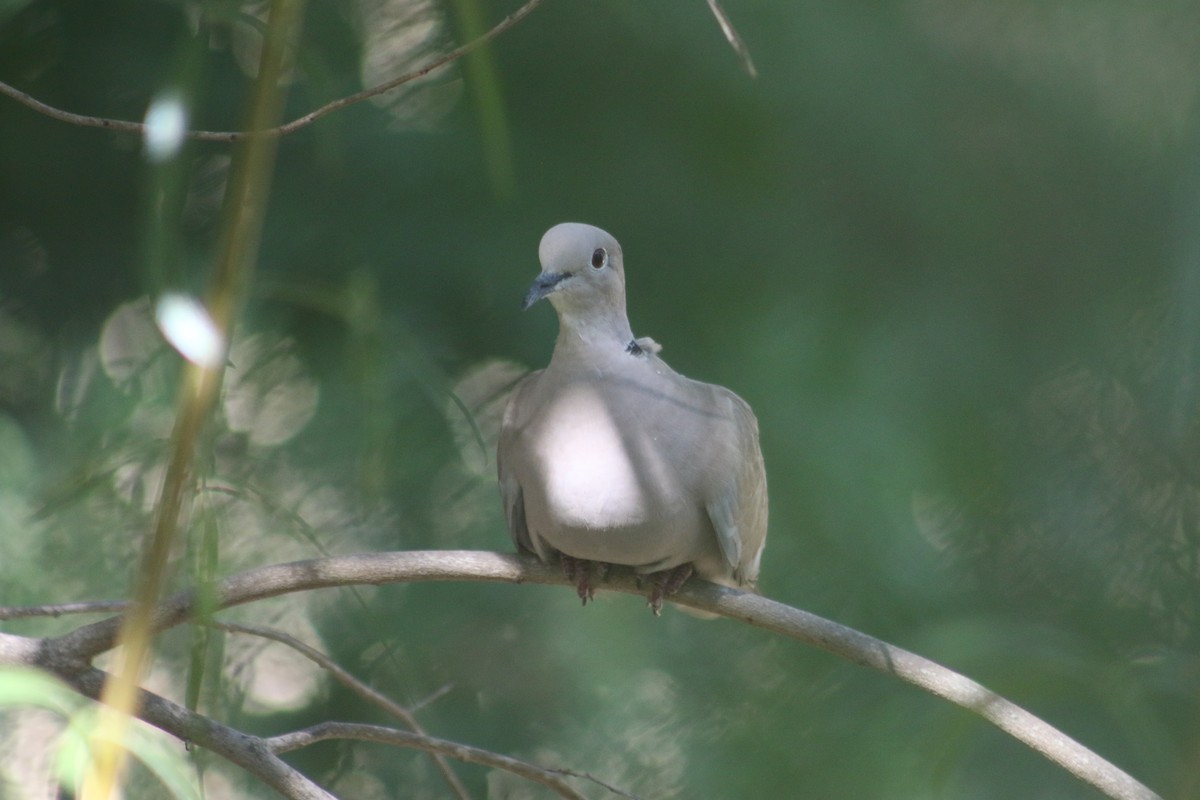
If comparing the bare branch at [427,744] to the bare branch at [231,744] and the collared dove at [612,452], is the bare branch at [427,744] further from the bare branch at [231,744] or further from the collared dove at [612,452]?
the collared dove at [612,452]

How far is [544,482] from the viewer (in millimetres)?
1367

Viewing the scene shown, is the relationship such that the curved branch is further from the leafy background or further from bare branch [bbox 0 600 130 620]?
the leafy background

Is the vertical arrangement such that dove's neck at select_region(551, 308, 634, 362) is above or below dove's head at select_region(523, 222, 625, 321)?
below

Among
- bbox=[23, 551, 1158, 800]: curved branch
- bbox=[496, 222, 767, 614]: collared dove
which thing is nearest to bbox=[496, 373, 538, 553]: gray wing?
bbox=[496, 222, 767, 614]: collared dove

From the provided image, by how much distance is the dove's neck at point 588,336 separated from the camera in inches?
57.6

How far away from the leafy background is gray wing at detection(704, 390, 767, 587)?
1.57ft

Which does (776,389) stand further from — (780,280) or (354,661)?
(354,661)

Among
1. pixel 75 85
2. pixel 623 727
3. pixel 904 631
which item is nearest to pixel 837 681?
pixel 904 631

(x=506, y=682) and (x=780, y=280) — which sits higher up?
(x=780, y=280)

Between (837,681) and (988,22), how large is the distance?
125 centimetres

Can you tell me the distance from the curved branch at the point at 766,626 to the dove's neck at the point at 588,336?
35 cm

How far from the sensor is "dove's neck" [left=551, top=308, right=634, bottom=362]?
1.46m

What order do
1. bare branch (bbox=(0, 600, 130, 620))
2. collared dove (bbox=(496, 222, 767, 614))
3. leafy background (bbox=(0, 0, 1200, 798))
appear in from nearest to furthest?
bare branch (bbox=(0, 600, 130, 620)) < collared dove (bbox=(496, 222, 767, 614)) < leafy background (bbox=(0, 0, 1200, 798))

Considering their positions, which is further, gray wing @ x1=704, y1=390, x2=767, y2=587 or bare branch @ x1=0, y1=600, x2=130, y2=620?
gray wing @ x1=704, y1=390, x2=767, y2=587
